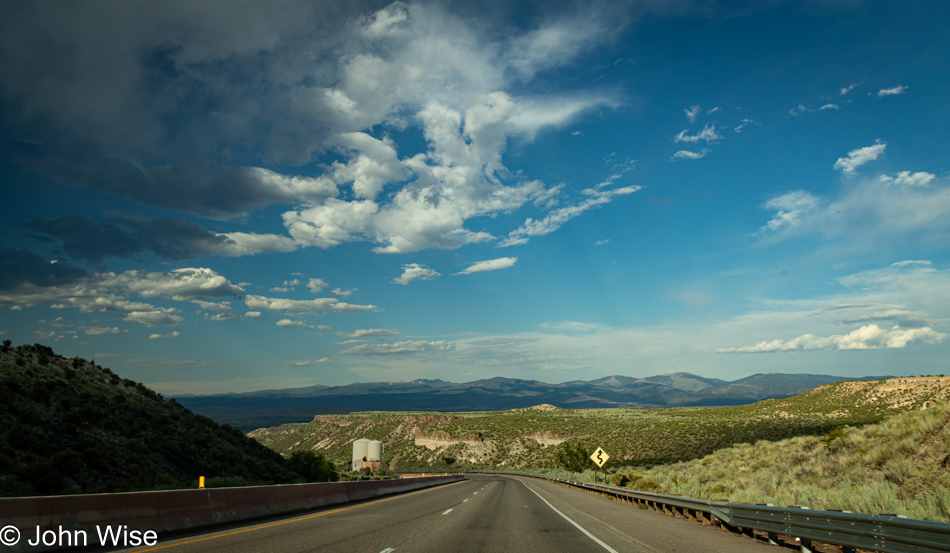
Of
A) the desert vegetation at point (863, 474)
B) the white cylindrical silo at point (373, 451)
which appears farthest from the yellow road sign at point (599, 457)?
the white cylindrical silo at point (373, 451)

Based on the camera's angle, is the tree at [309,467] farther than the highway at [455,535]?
Yes

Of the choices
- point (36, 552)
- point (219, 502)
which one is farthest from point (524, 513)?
point (36, 552)

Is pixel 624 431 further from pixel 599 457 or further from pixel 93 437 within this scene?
pixel 93 437

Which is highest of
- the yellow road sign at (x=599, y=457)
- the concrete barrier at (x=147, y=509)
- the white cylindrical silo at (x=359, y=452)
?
the concrete barrier at (x=147, y=509)

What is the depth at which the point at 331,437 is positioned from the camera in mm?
132375

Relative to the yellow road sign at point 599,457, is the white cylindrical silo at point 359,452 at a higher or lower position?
lower

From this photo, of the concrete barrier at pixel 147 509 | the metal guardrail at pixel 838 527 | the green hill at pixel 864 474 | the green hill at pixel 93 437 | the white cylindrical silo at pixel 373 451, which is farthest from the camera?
the white cylindrical silo at pixel 373 451

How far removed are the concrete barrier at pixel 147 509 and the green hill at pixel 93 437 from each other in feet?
22.9

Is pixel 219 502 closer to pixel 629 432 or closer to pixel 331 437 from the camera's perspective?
pixel 629 432

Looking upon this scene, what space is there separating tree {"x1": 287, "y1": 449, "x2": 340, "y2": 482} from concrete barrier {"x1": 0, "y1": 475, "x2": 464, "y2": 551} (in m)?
25.9

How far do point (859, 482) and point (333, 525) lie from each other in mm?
14410

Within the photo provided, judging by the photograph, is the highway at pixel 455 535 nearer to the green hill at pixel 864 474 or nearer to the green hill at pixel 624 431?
the green hill at pixel 864 474

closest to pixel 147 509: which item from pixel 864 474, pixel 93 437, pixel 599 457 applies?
pixel 93 437

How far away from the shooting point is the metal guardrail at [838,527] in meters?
6.16
